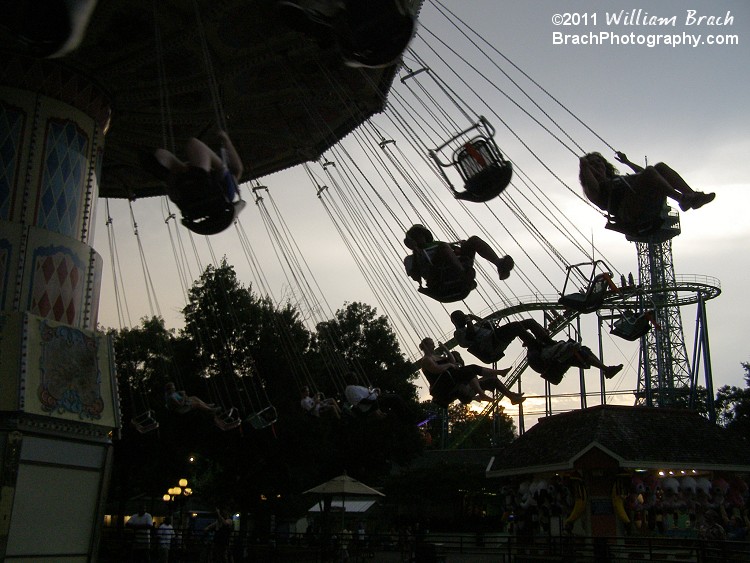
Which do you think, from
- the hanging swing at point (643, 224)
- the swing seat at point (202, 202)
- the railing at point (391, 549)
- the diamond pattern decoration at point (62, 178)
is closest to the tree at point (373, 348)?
the railing at point (391, 549)

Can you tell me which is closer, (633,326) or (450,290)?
(450,290)

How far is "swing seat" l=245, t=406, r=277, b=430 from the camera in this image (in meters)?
14.6

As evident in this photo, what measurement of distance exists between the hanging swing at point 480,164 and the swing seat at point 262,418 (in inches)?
259

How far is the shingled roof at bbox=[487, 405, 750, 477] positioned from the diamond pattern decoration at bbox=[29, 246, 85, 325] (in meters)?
13.1

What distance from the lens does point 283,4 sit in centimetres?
751

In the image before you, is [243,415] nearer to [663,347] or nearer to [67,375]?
[67,375]

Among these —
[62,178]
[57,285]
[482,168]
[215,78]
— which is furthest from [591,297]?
[62,178]

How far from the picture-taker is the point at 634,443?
1981 cm

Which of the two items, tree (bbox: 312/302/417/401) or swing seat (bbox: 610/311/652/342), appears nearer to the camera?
swing seat (bbox: 610/311/652/342)

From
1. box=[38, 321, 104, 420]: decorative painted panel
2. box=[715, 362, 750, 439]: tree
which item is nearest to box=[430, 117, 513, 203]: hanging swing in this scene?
box=[38, 321, 104, 420]: decorative painted panel

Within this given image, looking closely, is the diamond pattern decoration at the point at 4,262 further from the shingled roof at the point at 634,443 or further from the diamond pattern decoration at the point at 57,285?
the shingled roof at the point at 634,443

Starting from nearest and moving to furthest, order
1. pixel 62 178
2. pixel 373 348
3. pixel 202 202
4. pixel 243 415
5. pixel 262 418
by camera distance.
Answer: pixel 202 202
pixel 62 178
pixel 262 418
pixel 243 415
pixel 373 348

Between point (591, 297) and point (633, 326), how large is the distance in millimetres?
854

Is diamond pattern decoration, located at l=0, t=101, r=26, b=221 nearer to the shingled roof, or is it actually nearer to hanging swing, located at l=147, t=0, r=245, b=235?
hanging swing, located at l=147, t=0, r=245, b=235
